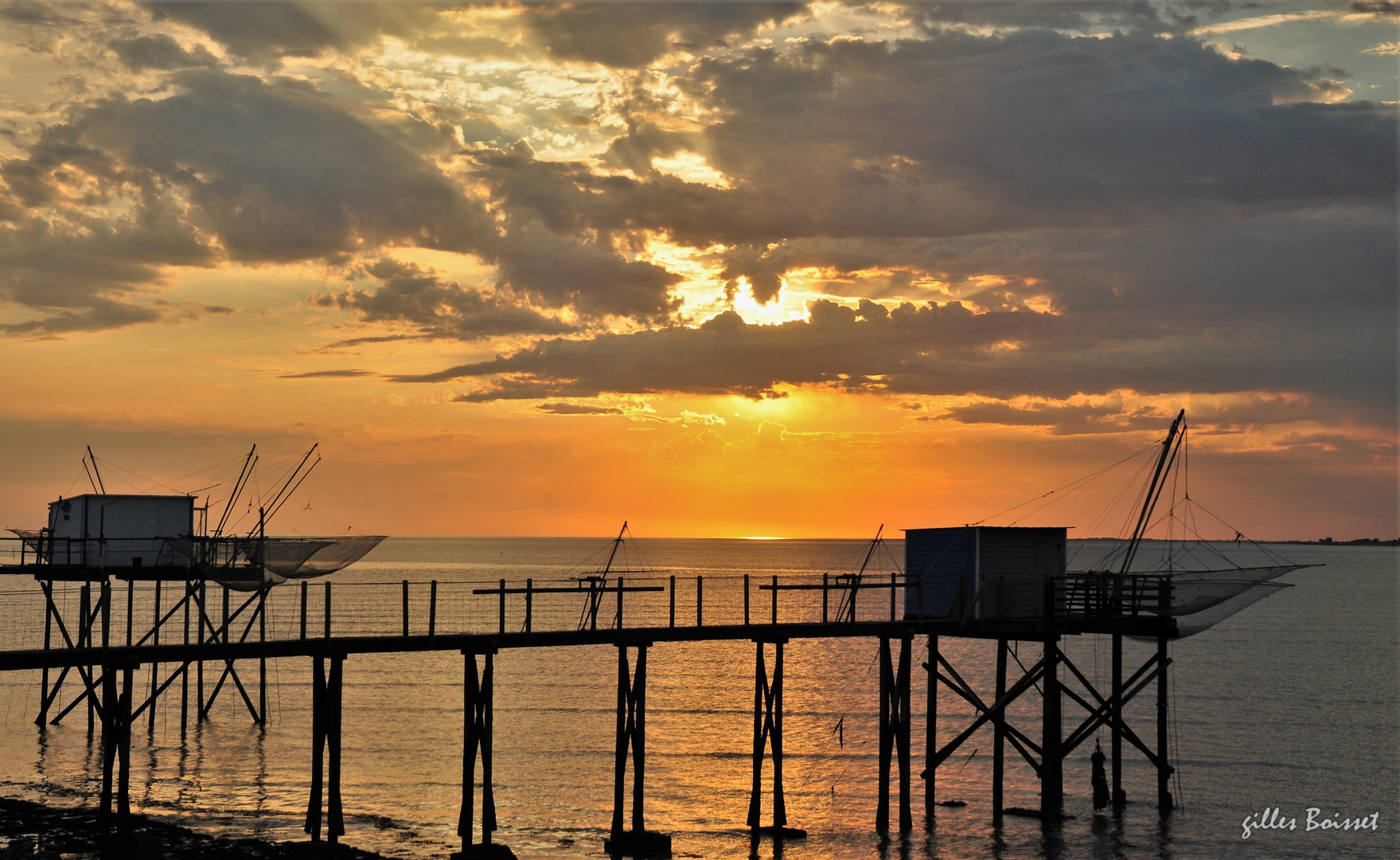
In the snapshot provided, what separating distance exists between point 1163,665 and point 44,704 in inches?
1884

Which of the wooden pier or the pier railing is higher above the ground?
the pier railing

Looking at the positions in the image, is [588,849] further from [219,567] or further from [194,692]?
[194,692]

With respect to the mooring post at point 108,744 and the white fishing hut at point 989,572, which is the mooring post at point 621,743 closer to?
the white fishing hut at point 989,572

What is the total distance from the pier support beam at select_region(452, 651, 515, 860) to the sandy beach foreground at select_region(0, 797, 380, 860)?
7.96ft

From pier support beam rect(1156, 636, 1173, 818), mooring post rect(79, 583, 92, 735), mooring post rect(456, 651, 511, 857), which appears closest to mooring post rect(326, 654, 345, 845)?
mooring post rect(456, 651, 511, 857)

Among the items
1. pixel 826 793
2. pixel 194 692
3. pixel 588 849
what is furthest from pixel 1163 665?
pixel 194 692

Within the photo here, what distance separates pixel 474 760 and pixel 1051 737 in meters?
18.3

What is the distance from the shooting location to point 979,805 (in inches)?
1629

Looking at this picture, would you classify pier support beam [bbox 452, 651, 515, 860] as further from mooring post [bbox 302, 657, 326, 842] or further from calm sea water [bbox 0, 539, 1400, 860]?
mooring post [bbox 302, 657, 326, 842]

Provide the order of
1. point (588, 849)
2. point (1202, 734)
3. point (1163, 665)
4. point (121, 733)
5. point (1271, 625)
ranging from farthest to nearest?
point (1271, 625) → point (1202, 734) → point (1163, 665) → point (588, 849) → point (121, 733)

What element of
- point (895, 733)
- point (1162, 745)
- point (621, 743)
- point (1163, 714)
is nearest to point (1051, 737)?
point (895, 733)

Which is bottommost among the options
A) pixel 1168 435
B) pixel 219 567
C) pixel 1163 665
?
pixel 1163 665

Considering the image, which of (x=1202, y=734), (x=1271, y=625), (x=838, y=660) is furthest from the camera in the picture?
(x=1271, y=625)

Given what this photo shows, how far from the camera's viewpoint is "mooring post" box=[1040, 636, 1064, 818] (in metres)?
37.3
